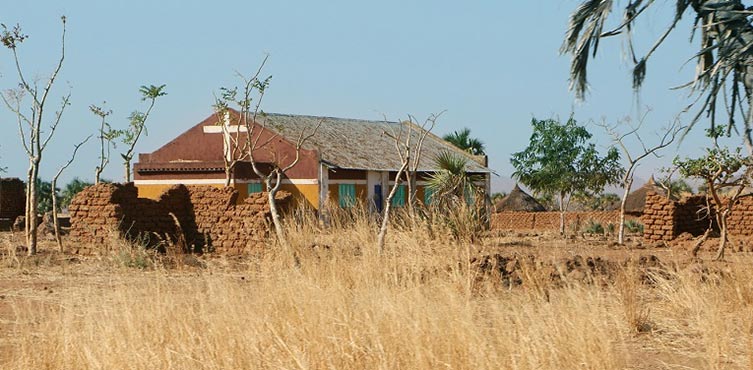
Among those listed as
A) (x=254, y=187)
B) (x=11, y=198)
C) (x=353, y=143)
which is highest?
(x=353, y=143)

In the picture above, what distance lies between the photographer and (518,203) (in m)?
42.2

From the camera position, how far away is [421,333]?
6.20 m

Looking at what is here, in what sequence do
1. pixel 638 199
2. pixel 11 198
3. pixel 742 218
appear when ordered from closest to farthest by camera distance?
pixel 742 218 → pixel 11 198 → pixel 638 199

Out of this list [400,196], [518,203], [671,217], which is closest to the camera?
[671,217]

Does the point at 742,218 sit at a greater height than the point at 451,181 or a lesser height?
lesser

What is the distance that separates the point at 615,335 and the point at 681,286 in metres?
1.42

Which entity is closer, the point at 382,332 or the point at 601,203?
the point at 382,332

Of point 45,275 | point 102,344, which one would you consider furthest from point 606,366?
point 45,275

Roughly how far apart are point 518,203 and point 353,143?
8.87 meters

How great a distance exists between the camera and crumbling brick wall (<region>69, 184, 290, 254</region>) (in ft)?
63.5

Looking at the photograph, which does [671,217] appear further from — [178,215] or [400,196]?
[400,196]

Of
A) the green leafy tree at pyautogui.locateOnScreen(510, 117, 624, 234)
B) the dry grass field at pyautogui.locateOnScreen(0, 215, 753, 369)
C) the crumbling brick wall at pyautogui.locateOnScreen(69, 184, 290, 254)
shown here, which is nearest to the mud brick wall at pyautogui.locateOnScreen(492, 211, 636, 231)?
the green leafy tree at pyautogui.locateOnScreen(510, 117, 624, 234)

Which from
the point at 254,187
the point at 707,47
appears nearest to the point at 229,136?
the point at 254,187

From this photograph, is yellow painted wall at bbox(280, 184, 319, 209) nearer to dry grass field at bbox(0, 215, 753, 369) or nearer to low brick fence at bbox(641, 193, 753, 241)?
low brick fence at bbox(641, 193, 753, 241)
